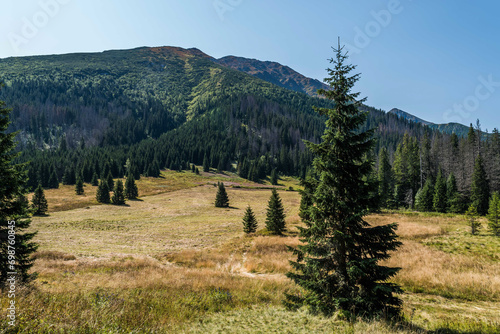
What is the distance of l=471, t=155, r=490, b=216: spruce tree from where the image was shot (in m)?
54.5

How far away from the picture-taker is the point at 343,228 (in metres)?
8.91

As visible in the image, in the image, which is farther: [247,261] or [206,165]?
[206,165]

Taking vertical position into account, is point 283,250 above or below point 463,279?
below

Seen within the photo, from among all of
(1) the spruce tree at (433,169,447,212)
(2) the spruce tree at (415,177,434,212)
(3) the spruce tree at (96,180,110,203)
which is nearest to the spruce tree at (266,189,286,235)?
(1) the spruce tree at (433,169,447,212)

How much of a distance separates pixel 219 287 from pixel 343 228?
7197 mm

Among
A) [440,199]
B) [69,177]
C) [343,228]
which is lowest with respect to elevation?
[69,177]

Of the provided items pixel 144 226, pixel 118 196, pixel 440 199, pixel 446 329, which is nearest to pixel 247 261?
pixel 446 329

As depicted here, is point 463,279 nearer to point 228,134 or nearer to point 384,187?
point 384,187

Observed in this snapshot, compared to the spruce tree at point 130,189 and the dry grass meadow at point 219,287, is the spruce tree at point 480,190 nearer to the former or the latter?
the dry grass meadow at point 219,287

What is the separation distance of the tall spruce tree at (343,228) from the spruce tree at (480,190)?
6467cm

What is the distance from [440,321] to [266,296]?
681 centimetres

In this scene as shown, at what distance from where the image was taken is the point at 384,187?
68.6 meters

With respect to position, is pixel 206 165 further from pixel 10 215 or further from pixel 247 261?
pixel 10 215

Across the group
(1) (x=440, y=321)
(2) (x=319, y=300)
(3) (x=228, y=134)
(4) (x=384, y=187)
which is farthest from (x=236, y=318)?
(3) (x=228, y=134)
